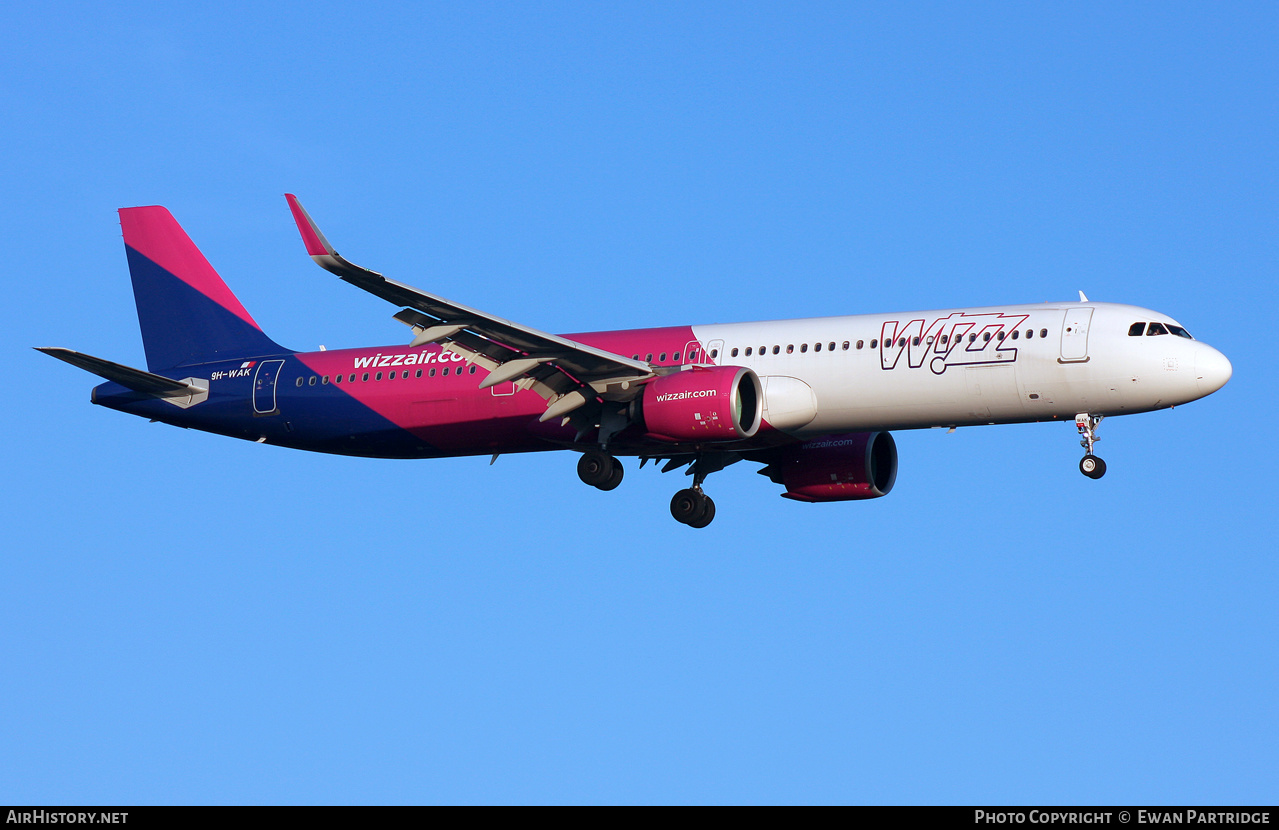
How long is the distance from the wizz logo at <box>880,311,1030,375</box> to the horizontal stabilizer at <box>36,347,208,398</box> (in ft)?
64.5

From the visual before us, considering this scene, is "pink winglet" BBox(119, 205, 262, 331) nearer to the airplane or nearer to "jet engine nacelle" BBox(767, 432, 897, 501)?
the airplane

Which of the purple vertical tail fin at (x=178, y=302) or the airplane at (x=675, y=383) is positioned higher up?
the purple vertical tail fin at (x=178, y=302)

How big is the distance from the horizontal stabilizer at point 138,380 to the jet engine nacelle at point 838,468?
1667 centimetres

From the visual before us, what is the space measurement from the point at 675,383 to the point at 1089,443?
9796mm

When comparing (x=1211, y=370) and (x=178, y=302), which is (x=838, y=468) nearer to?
(x=1211, y=370)

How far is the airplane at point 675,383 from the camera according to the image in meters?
35.6

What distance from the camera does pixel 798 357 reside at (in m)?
37.8

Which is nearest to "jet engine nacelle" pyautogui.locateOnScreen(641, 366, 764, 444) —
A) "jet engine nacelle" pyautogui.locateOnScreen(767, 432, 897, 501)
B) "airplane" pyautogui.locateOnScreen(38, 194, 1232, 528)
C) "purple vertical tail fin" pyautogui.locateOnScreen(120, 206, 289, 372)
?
"airplane" pyautogui.locateOnScreen(38, 194, 1232, 528)

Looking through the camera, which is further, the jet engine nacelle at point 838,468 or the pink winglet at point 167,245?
the pink winglet at point 167,245

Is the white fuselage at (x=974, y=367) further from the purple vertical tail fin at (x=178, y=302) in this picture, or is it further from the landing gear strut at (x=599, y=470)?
Answer: the purple vertical tail fin at (x=178, y=302)

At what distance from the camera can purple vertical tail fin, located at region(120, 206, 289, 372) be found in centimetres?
4562

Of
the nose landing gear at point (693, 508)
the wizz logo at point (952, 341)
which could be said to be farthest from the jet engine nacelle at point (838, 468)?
the wizz logo at point (952, 341)

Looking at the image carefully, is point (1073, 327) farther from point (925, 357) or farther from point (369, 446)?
point (369, 446)
